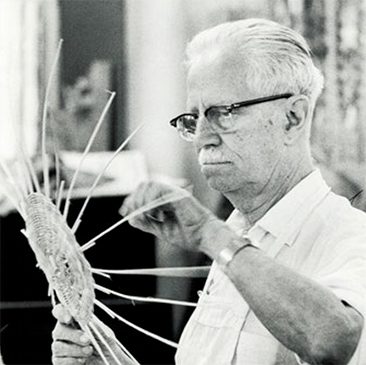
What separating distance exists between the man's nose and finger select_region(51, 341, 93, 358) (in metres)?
0.34

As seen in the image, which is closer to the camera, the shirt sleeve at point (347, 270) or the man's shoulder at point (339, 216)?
the shirt sleeve at point (347, 270)

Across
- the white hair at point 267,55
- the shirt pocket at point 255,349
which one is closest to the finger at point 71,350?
the shirt pocket at point 255,349

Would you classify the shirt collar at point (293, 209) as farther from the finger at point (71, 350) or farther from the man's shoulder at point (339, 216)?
the finger at point (71, 350)

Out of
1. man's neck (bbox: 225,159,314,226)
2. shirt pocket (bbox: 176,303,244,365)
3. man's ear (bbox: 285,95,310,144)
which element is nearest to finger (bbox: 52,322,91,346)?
shirt pocket (bbox: 176,303,244,365)

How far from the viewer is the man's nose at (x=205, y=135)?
104 centimetres

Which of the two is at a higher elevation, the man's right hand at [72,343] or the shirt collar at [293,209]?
the shirt collar at [293,209]

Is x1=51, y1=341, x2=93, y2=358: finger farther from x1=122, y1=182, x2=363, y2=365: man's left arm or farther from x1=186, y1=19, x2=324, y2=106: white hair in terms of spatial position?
x1=186, y1=19, x2=324, y2=106: white hair

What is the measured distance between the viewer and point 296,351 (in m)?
0.91

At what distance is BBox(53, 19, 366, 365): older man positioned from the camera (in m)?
0.90

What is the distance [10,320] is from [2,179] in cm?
40

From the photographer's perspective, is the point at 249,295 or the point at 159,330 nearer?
the point at 249,295

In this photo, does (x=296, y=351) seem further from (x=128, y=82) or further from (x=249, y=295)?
(x=128, y=82)

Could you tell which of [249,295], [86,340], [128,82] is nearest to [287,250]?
[249,295]

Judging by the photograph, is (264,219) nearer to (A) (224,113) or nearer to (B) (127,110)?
(A) (224,113)
